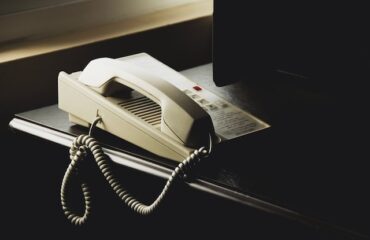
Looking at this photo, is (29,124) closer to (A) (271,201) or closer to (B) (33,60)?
(B) (33,60)

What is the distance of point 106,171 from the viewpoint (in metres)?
1.09

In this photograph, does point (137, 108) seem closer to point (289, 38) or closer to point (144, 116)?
point (144, 116)

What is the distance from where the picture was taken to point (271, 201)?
0.94 meters

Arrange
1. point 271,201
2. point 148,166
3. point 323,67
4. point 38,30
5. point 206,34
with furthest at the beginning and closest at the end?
point 206,34 < point 38,30 < point 323,67 < point 148,166 < point 271,201

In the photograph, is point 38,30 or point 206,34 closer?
point 38,30

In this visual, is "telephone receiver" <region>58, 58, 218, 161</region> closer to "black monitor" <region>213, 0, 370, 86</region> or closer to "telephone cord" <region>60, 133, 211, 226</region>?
"telephone cord" <region>60, 133, 211, 226</region>

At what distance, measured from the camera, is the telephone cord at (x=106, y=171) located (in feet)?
3.31

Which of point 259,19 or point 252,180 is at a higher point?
point 259,19

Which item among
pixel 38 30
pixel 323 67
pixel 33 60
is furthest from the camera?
pixel 38 30

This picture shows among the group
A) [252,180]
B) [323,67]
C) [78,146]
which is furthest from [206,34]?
[252,180]

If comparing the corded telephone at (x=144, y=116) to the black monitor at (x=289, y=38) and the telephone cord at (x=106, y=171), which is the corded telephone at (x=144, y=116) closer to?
the telephone cord at (x=106, y=171)

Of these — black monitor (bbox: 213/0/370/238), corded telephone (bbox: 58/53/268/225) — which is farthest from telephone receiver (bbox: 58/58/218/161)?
black monitor (bbox: 213/0/370/238)

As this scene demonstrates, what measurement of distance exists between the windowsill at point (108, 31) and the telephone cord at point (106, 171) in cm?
35

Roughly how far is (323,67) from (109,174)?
0.44m
